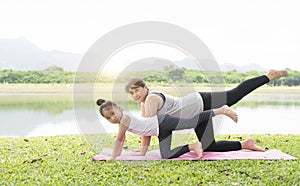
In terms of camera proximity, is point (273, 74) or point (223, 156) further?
point (273, 74)

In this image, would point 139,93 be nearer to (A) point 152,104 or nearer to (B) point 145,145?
(A) point 152,104

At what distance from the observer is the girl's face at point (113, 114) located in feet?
10.9

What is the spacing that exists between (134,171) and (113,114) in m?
0.56

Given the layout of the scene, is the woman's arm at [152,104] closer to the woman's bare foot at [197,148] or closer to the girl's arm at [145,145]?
the girl's arm at [145,145]

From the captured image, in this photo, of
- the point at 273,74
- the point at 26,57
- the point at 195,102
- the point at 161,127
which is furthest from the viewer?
the point at 26,57

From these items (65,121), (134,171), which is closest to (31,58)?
(65,121)

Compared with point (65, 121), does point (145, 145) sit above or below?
above

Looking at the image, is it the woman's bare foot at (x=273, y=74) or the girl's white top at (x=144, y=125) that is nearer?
the girl's white top at (x=144, y=125)

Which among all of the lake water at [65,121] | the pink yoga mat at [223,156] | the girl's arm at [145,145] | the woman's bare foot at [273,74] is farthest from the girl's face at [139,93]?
the lake water at [65,121]

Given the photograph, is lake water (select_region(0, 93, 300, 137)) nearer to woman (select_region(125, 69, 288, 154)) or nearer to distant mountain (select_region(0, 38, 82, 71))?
woman (select_region(125, 69, 288, 154))

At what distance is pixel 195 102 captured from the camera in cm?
377

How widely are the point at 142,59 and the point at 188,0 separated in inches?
294

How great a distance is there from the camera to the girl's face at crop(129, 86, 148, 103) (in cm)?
350

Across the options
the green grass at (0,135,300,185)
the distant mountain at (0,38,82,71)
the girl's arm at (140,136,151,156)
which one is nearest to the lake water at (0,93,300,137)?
the green grass at (0,135,300,185)
